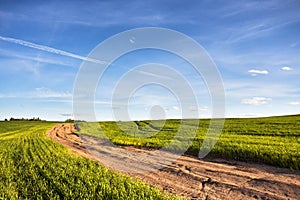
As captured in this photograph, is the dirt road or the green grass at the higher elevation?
the green grass

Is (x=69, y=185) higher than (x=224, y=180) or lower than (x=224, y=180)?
higher

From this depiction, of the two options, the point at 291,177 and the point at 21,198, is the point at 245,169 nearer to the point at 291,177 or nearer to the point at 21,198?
the point at 291,177

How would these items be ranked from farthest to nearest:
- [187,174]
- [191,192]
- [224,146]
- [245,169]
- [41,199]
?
1. [224,146]
2. [245,169]
3. [187,174]
4. [191,192]
5. [41,199]

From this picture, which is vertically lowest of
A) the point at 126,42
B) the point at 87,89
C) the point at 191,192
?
the point at 191,192

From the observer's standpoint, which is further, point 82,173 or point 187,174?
point 187,174

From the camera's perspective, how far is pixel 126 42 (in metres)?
20.4

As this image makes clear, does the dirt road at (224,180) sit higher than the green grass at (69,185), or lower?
lower

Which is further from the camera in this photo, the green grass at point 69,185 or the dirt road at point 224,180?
the dirt road at point 224,180

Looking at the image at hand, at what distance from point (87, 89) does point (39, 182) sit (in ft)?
31.4

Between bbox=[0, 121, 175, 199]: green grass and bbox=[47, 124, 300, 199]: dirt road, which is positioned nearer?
bbox=[0, 121, 175, 199]: green grass

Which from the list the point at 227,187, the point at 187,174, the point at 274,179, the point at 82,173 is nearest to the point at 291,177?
the point at 274,179

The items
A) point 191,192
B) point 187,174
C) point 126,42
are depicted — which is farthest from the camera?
point 126,42

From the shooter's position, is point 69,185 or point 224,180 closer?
point 69,185

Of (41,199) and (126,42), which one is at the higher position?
(126,42)
